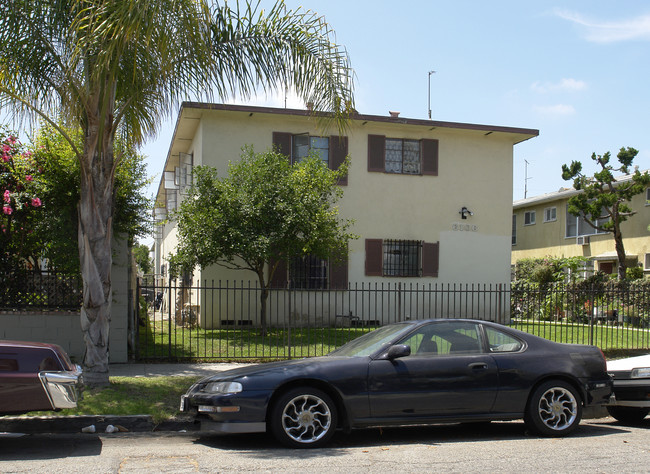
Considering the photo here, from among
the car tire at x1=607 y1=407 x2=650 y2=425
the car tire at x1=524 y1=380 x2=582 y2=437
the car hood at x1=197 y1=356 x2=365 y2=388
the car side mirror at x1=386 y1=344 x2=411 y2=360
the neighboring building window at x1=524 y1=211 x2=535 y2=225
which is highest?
the neighboring building window at x1=524 y1=211 x2=535 y2=225

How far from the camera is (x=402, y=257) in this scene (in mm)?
20125

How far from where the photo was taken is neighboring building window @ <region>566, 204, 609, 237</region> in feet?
91.1


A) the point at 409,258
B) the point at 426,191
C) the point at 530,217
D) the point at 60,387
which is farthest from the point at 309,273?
the point at 530,217

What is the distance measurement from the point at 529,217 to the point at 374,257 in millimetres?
15038

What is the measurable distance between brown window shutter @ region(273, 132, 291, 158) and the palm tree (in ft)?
28.5

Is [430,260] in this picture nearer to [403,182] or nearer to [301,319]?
[403,182]

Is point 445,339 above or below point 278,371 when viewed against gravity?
above

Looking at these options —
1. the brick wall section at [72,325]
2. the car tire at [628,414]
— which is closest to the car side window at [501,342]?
the car tire at [628,414]

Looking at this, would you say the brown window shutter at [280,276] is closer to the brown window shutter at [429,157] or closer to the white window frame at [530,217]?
the brown window shutter at [429,157]

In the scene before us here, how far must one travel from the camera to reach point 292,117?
62.3 feet

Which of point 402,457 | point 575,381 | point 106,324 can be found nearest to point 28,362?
point 106,324

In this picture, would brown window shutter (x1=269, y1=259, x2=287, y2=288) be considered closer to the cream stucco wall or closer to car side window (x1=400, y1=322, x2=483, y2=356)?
the cream stucco wall

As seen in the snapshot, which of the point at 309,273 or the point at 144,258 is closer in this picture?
the point at 309,273

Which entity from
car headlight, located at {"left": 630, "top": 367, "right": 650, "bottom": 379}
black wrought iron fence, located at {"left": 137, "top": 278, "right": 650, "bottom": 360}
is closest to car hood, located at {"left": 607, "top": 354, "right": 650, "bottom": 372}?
car headlight, located at {"left": 630, "top": 367, "right": 650, "bottom": 379}
